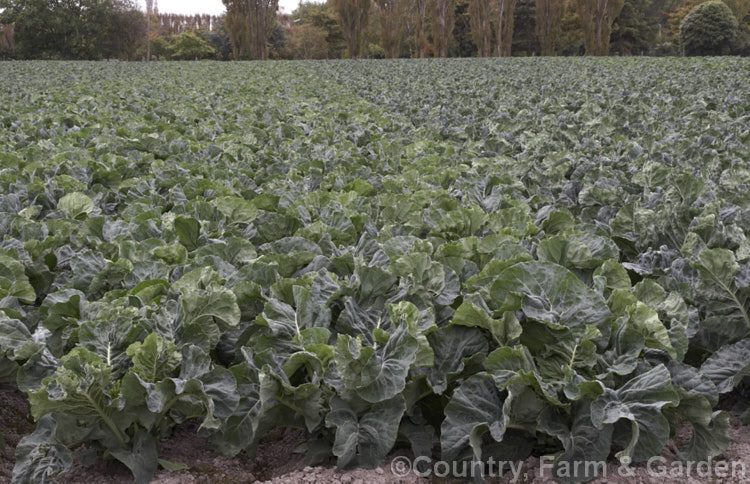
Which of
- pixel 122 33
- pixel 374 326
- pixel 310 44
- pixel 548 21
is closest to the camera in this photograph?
Result: pixel 374 326

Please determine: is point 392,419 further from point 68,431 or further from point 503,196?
point 503,196

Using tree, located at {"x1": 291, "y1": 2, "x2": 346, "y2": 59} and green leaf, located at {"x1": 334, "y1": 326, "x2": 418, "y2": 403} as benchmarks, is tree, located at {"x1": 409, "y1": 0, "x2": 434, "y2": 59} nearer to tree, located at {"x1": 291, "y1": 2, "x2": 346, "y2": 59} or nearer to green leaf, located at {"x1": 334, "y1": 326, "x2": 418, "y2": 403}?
tree, located at {"x1": 291, "y1": 2, "x2": 346, "y2": 59}

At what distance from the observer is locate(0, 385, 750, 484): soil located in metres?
1.90

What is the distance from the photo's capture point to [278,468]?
2.10m

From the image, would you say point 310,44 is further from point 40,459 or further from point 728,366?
point 40,459

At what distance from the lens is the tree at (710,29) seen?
4003 centimetres

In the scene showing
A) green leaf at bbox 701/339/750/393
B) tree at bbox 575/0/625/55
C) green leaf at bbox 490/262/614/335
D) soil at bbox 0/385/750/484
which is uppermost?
tree at bbox 575/0/625/55

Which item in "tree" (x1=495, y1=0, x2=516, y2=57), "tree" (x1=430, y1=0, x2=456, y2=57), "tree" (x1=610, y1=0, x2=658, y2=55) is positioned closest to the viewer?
"tree" (x1=495, y1=0, x2=516, y2=57)

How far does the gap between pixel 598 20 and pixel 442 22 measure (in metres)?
11.2

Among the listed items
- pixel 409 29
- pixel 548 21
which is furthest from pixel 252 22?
pixel 548 21

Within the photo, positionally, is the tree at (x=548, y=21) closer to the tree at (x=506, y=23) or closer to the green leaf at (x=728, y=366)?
the tree at (x=506, y=23)

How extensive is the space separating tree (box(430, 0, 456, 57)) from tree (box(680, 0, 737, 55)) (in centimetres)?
1588

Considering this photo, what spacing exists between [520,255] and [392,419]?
2.89ft

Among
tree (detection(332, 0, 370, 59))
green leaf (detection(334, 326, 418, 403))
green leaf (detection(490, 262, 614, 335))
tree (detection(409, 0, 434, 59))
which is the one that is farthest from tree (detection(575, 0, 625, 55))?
green leaf (detection(334, 326, 418, 403))
